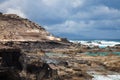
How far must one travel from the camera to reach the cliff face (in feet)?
385

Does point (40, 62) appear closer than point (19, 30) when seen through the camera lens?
Yes

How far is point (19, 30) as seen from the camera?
123562 mm

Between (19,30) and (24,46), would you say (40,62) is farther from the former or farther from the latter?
(19,30)

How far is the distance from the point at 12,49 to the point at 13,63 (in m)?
1.14

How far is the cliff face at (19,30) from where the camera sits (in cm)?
11733

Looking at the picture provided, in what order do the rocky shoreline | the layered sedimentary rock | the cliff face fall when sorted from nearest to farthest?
the layered sedimentary rock → the rocky shoreline → the cliff face


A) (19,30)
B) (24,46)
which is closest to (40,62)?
(24,46)

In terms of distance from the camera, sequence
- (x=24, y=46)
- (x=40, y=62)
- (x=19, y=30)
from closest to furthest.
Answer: (x=40, y=62), (x=24, y=46), (x=19, y=30)

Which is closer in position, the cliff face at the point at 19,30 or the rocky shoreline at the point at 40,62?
the rocky shoreline at the point at 40,62

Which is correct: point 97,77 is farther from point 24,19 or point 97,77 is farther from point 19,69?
point 24,19

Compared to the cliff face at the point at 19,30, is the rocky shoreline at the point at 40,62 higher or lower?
lower

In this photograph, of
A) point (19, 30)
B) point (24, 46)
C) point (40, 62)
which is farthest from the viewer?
point (19, 30)

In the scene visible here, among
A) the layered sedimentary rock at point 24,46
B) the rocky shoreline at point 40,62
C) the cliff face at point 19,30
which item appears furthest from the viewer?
the cliff face at point 19,30

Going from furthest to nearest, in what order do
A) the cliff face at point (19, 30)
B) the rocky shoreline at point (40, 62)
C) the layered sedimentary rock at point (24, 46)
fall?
the cliff face at point (19, 30) < the rocky shoreline at point (40, 62) < the layered sedimentary rock at point (24, 46)
